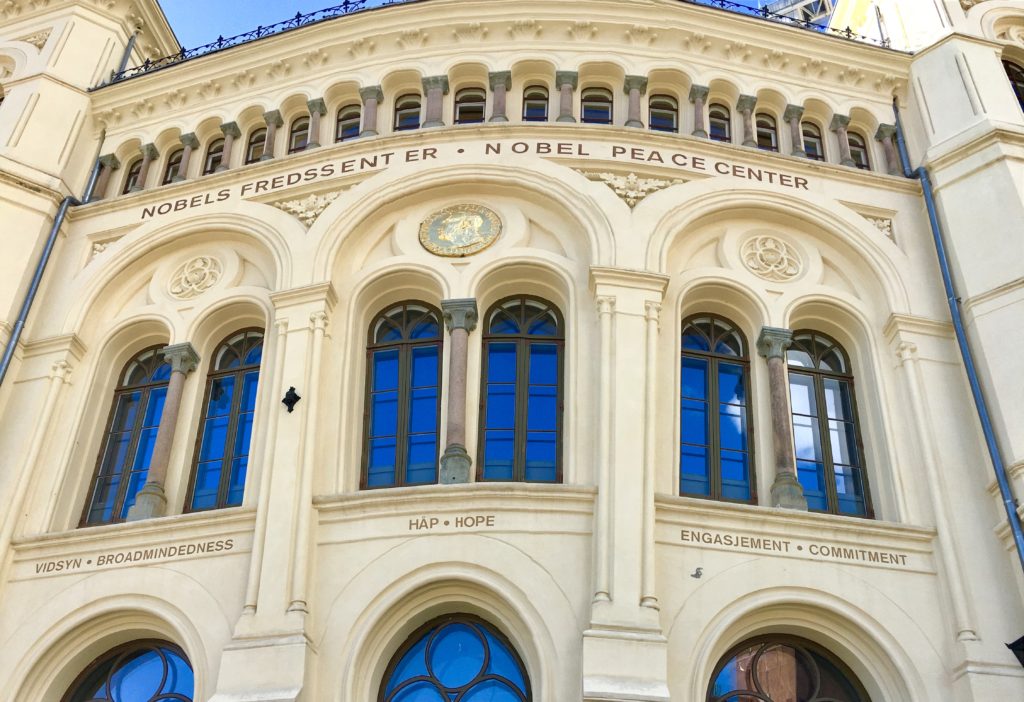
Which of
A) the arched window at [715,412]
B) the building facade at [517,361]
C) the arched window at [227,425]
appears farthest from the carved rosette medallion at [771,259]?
the arched window at [227,425]

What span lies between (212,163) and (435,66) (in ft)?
14.1

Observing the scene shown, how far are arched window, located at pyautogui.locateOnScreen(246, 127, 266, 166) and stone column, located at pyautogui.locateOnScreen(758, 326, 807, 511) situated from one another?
9.24 meters

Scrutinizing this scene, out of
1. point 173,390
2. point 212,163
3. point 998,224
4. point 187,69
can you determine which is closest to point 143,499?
point 173,390

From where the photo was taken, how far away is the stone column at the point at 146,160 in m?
19.8

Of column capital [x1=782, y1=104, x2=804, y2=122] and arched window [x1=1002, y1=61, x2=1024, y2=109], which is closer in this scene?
column capital [x1=782, y1=104, x2=804, y2=122]

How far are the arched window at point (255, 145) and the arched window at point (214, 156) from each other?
1.55 ft

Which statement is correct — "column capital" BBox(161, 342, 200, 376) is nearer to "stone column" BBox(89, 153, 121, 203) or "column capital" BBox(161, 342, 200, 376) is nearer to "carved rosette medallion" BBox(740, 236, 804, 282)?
"stone column" BBox(89, 153, 121, 203)

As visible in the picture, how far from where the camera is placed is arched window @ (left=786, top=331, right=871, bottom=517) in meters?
15.7

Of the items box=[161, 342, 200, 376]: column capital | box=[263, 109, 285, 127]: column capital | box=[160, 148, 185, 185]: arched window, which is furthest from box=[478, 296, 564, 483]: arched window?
box=[160, 148, 185, 185]: arched window

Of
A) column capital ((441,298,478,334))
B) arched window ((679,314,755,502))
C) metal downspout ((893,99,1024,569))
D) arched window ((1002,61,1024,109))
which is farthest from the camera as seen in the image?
arched window ((1002,61,1024,109))

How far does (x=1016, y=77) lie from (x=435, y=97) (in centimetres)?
1040

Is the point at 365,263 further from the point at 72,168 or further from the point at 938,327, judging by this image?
the point at 938,327

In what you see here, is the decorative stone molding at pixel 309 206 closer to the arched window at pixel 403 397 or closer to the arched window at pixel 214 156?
the arched window at pixel 403 397

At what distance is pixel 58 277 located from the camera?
729 inches
